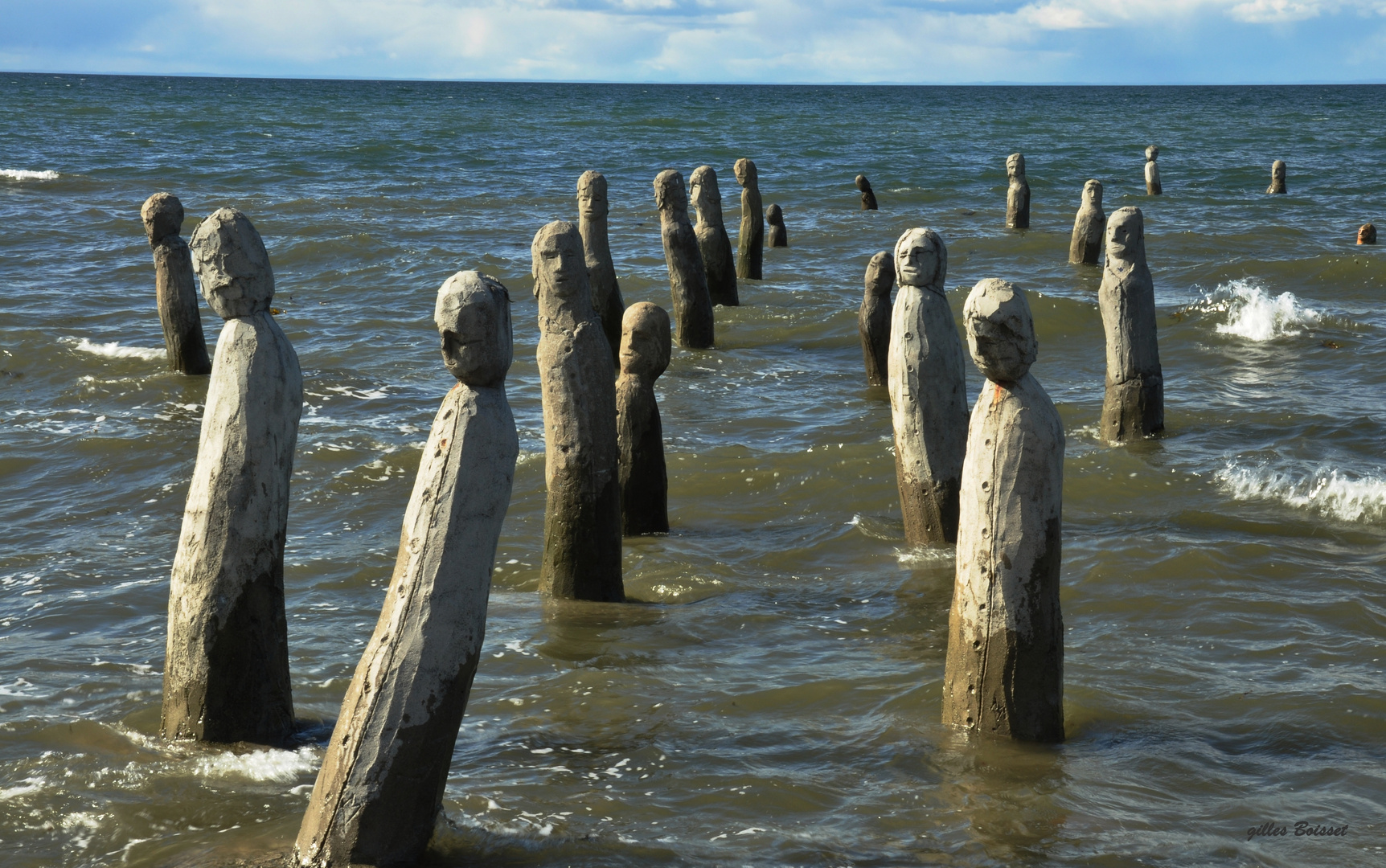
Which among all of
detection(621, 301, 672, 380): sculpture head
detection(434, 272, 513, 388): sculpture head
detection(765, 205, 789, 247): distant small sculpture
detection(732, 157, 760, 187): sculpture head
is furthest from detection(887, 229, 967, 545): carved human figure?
detection(765, 205, 789, 247): distant small sculpture

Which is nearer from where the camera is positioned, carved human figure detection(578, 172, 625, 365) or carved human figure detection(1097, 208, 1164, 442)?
carved human figure detection(1097, 208, 1164, 442)

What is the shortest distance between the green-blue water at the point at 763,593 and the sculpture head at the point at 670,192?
1.58 metres

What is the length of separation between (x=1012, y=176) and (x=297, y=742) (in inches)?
793

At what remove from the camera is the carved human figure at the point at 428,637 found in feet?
13.7

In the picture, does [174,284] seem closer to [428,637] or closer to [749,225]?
[749,225]

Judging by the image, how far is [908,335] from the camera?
24.9 feet

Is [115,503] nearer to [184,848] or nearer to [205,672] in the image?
[205,672]

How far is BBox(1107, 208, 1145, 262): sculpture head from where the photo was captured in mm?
9711

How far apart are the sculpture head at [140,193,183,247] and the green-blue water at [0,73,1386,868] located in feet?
4.53

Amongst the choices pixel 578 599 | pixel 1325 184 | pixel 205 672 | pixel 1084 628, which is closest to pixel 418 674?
pixel 205 672
